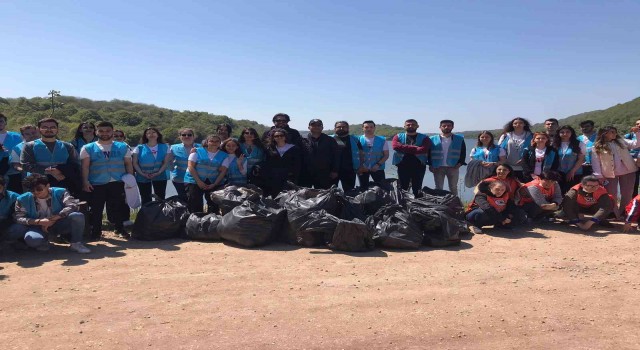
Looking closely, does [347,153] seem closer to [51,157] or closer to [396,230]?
[396,230]

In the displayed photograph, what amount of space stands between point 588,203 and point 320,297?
4.38 meters

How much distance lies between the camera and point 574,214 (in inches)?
238

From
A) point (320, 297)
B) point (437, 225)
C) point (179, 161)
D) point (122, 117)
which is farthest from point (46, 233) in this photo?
point (122, 117)

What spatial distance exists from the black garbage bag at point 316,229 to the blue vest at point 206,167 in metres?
1.59

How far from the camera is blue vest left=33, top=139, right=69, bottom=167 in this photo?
5152 mm

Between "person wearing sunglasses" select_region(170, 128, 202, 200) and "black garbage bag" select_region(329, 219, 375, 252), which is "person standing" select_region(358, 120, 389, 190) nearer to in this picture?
"black garbage bag" select_region(329, 219, 375, 252)

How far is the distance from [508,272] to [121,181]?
454cm

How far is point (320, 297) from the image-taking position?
358 centimetres

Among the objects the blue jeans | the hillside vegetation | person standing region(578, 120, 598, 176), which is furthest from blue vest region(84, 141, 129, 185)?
the hillside vegetation

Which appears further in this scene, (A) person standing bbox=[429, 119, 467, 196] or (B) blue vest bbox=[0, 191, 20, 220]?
(A) person standing bbox=[429, 119, 467, 196]

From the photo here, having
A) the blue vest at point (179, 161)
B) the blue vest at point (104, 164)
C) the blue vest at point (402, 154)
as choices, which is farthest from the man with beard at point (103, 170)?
the blue vest at point (402, 154)

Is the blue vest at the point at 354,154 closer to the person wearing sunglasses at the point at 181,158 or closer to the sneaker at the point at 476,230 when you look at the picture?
the sneaker at the point at 476,230

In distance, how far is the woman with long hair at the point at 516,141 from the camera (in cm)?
656

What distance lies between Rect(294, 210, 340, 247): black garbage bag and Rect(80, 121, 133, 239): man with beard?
89.8 inches
